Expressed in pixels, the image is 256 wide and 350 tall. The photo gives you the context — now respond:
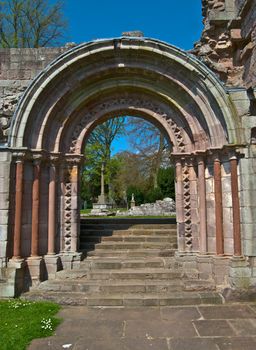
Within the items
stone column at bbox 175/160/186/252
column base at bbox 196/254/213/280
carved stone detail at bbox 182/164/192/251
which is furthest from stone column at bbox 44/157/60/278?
column base at bbox 196/254/213/280

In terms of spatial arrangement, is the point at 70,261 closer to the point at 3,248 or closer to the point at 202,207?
the point at 3,248

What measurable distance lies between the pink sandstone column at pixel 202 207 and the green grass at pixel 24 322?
302 centimetres

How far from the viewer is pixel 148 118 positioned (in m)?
7.13

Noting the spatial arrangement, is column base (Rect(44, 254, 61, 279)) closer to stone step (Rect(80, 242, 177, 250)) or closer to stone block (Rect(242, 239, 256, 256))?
stone step (Rect(80, 242, 177, 250))

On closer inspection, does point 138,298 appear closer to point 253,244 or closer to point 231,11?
point 253,244

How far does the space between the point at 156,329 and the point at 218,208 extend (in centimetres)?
269

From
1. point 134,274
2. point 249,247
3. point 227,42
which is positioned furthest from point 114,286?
point 227,42

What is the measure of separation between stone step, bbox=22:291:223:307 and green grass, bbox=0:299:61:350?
0.30 m

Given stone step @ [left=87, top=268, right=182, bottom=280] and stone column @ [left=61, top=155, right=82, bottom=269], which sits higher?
stone column @ [left=61, top=155, right=82, bottom=269]

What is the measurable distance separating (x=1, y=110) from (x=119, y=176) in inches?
942

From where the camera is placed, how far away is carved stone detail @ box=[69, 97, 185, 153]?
682cm

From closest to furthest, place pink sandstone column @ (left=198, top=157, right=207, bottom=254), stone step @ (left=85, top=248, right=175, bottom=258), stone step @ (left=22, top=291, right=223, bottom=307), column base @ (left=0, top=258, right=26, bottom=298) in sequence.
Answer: stone step @ (left=22, top=291, right=223, bottom=307)
column base @ (left=0, top=258, right=26, bottom=298)
pink sandstone column @ (left=198, top=157, right=207, bottom=254)
stone step @ (left=85, top=248, right=175, bottom=258)

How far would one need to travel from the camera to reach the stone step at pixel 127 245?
704cm

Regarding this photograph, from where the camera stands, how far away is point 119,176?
3006 cm
